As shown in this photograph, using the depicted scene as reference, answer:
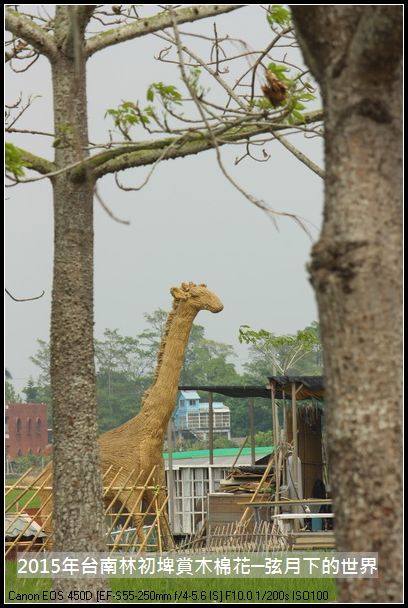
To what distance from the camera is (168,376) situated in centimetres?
1540

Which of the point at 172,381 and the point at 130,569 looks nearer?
the point at 130,569

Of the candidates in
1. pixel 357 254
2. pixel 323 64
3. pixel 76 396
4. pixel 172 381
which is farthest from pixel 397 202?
pixel 172 381

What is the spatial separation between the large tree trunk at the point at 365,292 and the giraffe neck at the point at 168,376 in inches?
440

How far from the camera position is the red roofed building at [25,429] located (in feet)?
222

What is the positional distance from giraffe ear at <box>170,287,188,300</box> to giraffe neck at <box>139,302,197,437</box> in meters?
0.09

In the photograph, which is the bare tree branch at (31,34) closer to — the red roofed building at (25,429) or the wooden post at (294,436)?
the wooden post at (294,436)

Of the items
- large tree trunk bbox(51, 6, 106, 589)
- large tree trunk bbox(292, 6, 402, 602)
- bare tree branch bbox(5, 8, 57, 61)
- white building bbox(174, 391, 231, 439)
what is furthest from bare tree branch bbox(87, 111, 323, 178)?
white building bbox(174, 391, 231, 439)

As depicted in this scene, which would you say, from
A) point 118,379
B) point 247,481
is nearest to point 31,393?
point 118,379

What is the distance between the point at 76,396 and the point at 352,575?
161 inches

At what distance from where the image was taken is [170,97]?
6.99 meters

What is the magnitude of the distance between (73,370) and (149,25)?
119 inches

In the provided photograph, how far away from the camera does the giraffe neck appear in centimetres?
1527

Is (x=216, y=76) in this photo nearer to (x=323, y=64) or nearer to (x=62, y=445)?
(x=62, y=445)

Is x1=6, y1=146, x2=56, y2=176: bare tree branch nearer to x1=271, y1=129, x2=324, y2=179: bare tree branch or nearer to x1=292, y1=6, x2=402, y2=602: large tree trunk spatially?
x1=271, y1=129, x2=324, y2=179: bare tree branch
